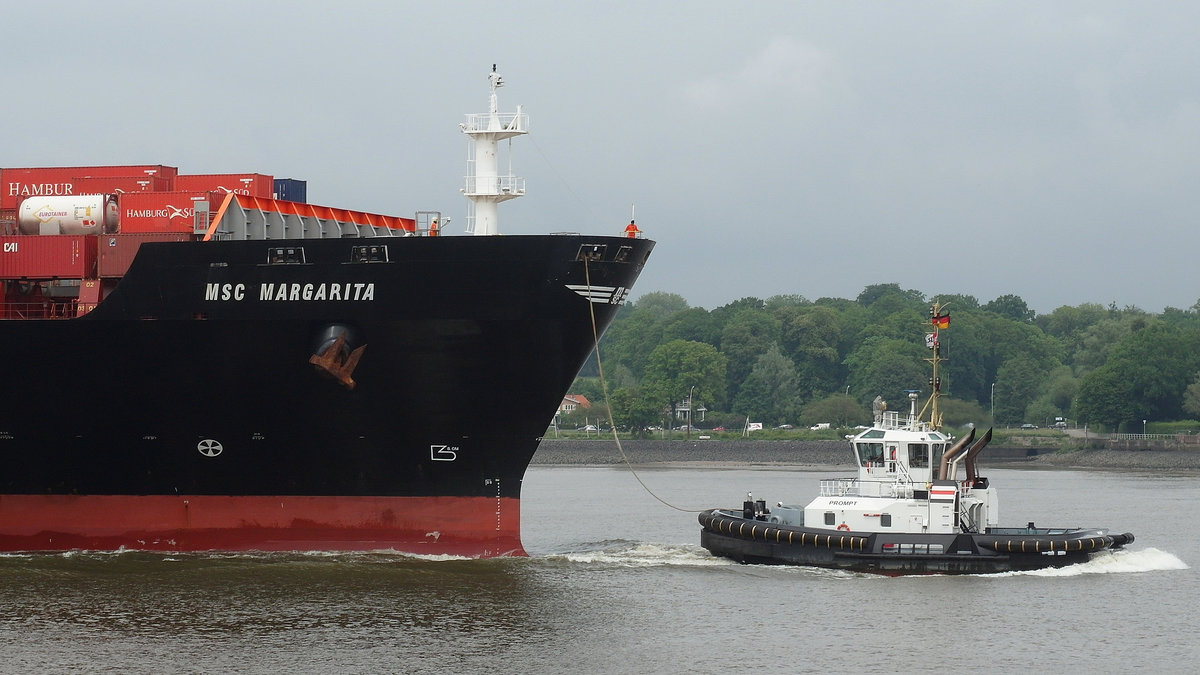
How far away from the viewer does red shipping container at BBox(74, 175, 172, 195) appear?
32.2 m

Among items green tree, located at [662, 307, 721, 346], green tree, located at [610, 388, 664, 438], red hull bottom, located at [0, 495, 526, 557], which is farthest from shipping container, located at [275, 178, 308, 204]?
green tree, located at [662, 307, 721, 346]

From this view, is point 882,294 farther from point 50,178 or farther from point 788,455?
point 50,178

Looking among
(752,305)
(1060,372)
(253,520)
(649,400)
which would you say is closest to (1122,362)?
(1060,372)

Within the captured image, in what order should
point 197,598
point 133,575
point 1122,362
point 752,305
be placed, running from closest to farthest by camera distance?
1. point 197,598
2. point 133,575
3. point 1122,362
4. point 752,305

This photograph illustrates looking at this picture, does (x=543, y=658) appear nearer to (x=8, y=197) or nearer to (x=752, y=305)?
(x=8, y=197)

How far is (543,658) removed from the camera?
22.1m

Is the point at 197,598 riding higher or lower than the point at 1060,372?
lower

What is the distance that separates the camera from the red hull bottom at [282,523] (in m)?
28.9

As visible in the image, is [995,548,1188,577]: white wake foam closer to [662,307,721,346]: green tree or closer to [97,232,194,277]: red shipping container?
[97,232,194,277]: red shipping container

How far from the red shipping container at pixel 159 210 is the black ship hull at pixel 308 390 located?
5.59 ft

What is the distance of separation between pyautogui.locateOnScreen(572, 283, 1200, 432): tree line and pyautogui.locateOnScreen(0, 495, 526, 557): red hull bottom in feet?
227

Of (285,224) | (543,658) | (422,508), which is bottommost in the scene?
(543,658)

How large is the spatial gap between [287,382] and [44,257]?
5.80 m

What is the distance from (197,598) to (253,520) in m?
3.49
